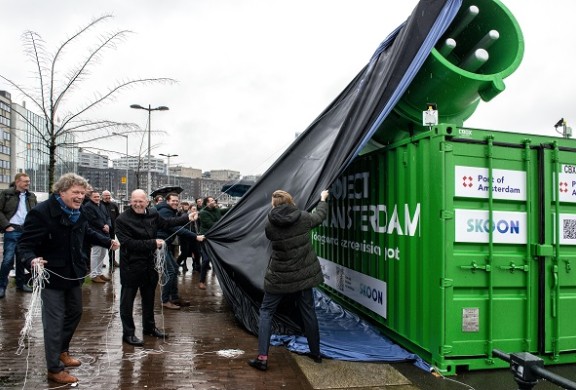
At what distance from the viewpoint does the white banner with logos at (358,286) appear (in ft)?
17.4

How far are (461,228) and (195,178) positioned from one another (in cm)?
5183

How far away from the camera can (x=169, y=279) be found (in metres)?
6.76

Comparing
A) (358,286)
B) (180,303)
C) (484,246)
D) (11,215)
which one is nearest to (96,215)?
(11,215)

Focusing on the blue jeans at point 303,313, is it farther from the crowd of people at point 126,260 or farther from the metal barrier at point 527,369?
the metal barrier at point 527,369

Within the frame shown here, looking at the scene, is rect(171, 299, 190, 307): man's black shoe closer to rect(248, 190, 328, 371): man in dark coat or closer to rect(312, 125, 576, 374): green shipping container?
rect(248, 190, 328, 371): man in dark coat

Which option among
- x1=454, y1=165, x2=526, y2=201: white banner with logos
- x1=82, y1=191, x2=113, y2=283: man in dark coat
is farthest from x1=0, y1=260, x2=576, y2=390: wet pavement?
x1=82, y1=191, x2=113, y2=283: man in dark coat

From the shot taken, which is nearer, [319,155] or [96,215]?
[319,155]

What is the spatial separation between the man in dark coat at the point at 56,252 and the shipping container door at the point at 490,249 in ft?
11.5

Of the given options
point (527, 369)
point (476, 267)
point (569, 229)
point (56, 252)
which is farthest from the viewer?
point (569, 229)

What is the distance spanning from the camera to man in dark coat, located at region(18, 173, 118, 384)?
152 inches

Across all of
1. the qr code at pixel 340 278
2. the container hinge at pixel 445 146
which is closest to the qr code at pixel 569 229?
the container hinge at pixel 445 146

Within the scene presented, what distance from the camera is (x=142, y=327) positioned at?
567 centimetres

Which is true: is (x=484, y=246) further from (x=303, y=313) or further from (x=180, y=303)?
(x=180, y=303)

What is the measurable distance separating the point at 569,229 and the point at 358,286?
2580mm
